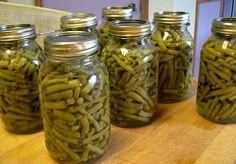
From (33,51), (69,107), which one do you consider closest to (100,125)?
(69,107)

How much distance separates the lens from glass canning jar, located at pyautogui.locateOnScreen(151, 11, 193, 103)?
0.58 metres

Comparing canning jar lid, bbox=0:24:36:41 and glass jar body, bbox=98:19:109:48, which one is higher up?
canning jar lid, bbox=0:24:36:41

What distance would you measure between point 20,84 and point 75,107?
134 mm

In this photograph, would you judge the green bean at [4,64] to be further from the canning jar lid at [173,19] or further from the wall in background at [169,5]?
the wall in background at [169,5]

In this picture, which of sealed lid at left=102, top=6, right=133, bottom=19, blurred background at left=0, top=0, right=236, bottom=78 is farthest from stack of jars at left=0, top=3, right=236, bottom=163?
blurred background at left=0, top=0, right=236, bottom=78

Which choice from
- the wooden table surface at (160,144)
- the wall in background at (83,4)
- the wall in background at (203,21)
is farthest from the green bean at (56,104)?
the wall in background at (203,21)

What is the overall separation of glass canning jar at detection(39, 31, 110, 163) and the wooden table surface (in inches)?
1.7

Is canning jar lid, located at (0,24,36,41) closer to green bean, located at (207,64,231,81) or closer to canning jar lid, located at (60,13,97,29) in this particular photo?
canning jar lid, located at (60,13,97,29)

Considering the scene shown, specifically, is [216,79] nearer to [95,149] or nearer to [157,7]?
[95,149]

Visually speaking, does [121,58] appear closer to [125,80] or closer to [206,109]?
[125,80]

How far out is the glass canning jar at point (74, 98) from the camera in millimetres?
401

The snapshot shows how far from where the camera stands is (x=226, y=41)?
502 millimetres

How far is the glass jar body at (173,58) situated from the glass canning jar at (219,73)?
6cm

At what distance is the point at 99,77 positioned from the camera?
0.43 m
